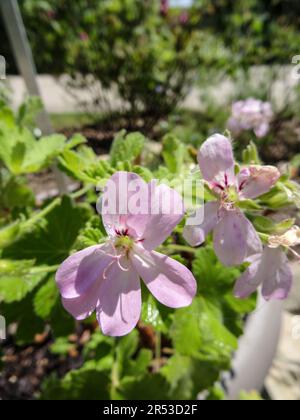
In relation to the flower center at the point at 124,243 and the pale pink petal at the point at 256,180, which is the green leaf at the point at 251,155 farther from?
the flower center at the point at 124,243

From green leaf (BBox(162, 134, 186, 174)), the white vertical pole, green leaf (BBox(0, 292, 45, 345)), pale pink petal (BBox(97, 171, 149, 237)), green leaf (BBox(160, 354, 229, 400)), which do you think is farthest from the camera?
the white vertical pole

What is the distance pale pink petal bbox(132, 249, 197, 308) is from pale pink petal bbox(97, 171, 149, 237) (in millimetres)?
38

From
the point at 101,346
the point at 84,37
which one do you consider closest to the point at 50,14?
the point at 84,37

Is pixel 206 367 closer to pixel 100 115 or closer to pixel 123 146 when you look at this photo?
pixel 123 146

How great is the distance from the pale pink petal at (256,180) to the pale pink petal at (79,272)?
0.64ft

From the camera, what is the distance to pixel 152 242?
1.38 ft

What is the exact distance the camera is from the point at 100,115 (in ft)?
10.8

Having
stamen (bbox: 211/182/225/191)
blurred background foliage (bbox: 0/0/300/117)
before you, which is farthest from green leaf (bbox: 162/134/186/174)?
blurred background foliage (bbox: 0/0/300/117)

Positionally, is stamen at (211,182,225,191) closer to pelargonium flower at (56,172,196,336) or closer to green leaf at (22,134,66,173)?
pelargonium flower at (56,172,196,336)

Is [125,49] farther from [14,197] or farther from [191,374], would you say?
[191,374]

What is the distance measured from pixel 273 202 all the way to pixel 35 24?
320 cm

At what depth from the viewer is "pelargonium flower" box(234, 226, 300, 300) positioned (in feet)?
1.64
